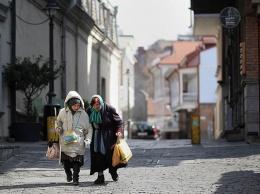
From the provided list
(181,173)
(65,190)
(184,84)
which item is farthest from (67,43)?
(184,84)

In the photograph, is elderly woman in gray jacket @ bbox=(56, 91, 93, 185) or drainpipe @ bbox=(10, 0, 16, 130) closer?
elderly woman in gray jacket @ bbox=(56, 91, 93, 185)

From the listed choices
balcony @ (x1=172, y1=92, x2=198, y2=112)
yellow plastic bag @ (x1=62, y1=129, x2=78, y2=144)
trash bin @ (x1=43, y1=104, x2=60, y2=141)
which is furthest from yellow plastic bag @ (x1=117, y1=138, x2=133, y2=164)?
balcony @ (x1=172, y1=92, x2=198, y2=112)

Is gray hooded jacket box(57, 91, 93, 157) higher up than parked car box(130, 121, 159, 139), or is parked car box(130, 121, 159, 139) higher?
gray hooded jacket box(57, 91, 93, 157)

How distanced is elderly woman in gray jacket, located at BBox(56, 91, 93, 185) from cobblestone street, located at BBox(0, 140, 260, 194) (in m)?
0.36

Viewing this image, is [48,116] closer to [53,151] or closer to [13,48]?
[13,48]

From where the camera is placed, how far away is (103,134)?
545 inches

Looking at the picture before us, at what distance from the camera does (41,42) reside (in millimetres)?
29625

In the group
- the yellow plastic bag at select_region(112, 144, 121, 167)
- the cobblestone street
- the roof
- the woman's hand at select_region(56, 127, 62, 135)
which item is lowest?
the cobblestone street

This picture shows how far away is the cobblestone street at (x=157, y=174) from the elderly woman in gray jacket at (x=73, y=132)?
1.18 feet

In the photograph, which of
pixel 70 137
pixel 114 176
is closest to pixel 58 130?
pixel 70 137

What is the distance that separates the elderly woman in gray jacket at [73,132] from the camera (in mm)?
13609

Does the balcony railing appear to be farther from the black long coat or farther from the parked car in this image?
the black long coat

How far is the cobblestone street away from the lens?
12617 mm

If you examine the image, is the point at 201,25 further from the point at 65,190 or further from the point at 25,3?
the point at 65,190
